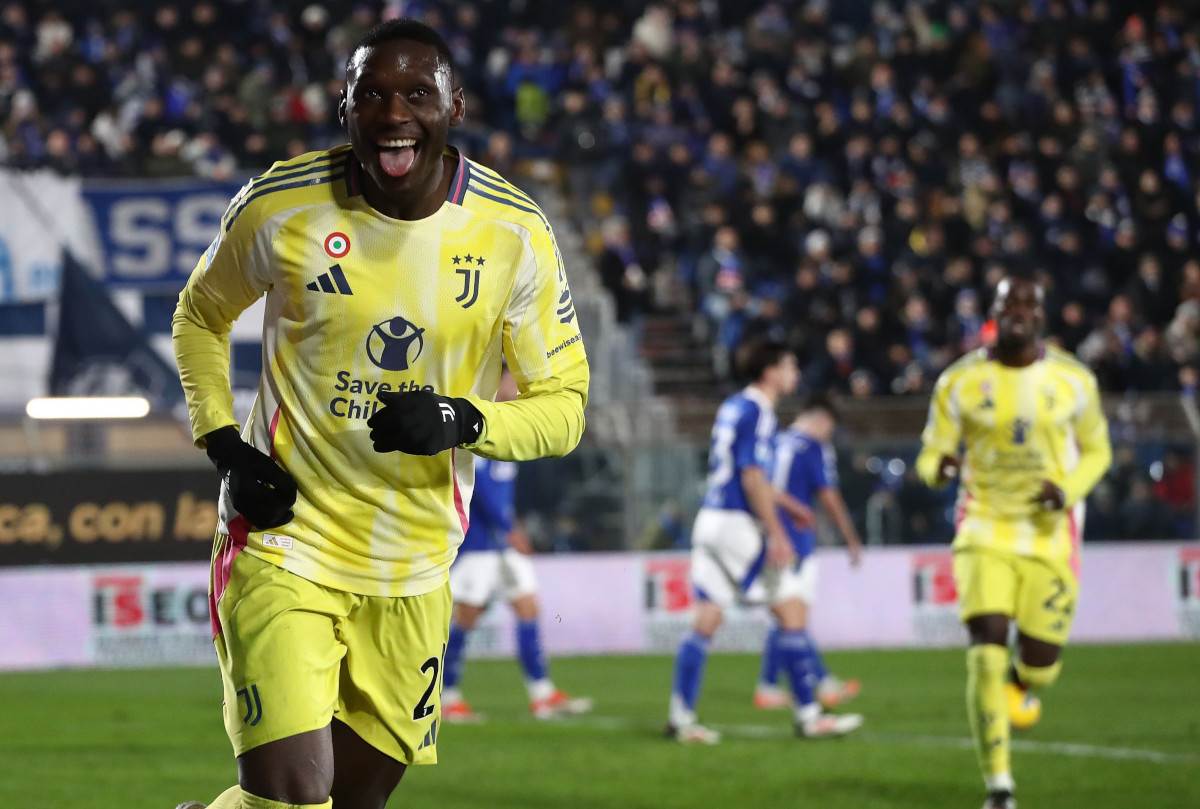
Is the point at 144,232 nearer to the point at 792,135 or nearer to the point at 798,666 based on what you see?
the point at 792,135

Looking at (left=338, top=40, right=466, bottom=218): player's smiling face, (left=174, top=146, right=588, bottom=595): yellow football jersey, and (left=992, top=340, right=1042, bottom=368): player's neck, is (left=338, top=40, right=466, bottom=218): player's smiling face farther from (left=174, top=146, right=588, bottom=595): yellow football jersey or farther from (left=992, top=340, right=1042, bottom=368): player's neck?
(left=992, top=340, right=1042, bottom=368): player's neck

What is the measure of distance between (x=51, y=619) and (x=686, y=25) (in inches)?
468

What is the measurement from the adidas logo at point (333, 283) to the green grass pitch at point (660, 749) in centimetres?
440

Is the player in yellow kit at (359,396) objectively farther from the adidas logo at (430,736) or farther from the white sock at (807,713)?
the white sock at (807,713)

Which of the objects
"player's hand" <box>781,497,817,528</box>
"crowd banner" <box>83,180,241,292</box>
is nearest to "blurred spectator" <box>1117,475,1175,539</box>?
"player's hand" <box>781,497,817,528</box>

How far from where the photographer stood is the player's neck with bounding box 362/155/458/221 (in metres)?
3.91

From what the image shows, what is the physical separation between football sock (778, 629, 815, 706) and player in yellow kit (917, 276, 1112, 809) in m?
2.02

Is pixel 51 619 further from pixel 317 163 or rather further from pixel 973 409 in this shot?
pixel 317 163

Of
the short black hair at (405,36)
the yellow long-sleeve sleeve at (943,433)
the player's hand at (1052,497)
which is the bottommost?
the player's hand at (1052,497)

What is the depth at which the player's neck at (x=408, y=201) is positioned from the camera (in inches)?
154

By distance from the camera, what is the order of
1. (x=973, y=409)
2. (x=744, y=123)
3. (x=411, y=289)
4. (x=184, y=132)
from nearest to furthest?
(x=411, y=289) < (x=973, y=409) < (x=184, y=132) < (x=744, y=123)

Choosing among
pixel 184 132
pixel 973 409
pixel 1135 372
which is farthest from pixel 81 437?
pixel 1135 372

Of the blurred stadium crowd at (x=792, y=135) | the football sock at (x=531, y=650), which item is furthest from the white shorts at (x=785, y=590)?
the blurred stadium crowd at (x=792, y=135)

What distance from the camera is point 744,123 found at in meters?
20.4
